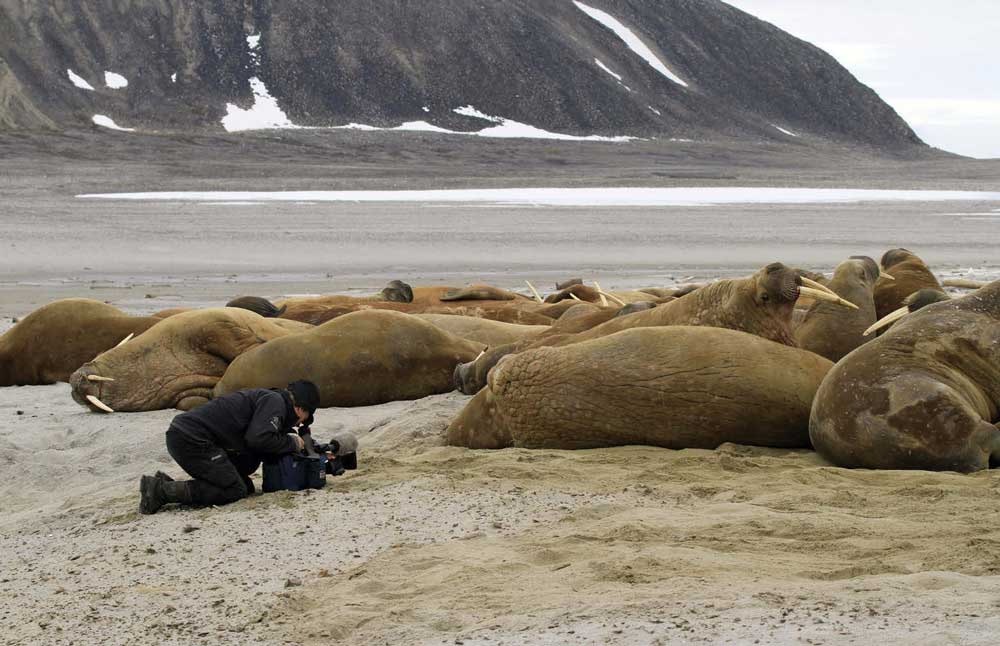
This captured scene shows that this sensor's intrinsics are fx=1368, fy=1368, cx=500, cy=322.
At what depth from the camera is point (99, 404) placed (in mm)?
9719

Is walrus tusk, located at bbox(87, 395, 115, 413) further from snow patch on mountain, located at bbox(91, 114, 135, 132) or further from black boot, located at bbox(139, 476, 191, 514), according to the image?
snow patch on mountain, located at bbox(91, 114, 135, 132)

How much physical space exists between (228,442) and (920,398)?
3455 mm

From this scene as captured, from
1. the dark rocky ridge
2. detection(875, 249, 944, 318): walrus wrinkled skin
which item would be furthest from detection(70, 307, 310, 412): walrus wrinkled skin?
the dark rocky ridge

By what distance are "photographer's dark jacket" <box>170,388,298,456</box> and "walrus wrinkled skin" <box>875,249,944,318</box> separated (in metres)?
5.22

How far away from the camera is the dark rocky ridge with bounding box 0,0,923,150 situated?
97375 millimetres

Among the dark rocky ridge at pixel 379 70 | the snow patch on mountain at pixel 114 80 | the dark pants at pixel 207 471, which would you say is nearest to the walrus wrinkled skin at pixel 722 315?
the dark pants at pixel 207 471

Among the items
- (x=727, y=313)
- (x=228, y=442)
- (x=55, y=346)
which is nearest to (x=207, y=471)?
(x=228, y=442)

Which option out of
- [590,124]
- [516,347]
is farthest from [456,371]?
[590,124]

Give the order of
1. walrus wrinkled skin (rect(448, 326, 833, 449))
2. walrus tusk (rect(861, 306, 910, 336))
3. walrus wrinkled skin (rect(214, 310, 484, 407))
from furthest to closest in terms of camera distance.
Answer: walrus wrinkled skin (rect(214, 310, 484, 407)) → walrus tusk (rect(861, 306, 910, 336)) → walrus wrinkled skin (rect(448, 326, 833, 449))

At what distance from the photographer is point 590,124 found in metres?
107

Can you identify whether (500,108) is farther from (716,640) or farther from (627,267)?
(716,640)

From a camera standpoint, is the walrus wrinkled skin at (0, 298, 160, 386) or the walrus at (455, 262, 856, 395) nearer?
the walrus at (455, 262, 856, 395)

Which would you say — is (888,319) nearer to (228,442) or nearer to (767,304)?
(767,304)

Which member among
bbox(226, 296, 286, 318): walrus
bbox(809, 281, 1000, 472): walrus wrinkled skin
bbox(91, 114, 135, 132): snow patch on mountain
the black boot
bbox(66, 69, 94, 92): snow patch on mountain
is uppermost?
bbox(66, 69, 94, 92): snow patch on mountain
